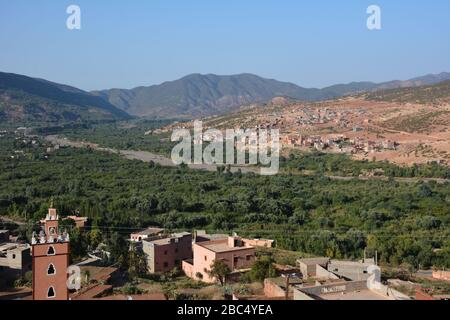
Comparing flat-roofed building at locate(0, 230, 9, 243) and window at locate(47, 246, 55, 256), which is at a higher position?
window at locate(47, 246, 55, 256)

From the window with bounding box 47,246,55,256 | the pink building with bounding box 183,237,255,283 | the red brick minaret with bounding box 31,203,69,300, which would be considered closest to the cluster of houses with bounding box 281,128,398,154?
the pink building with bounding box 183,237,255,283

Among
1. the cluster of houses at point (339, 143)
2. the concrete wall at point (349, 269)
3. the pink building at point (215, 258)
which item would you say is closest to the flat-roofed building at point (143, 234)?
the pink building at point (215, 258)

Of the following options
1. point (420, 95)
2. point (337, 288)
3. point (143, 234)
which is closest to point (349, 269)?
point (337, 288)

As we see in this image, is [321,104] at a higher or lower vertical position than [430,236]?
higher

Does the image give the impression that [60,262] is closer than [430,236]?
Yes

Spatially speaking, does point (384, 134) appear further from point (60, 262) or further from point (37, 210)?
point (60, 262)

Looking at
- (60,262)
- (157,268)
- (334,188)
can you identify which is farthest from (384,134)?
(60,262)

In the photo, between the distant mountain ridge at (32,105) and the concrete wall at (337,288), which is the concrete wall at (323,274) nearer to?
the concrete wall at (337,288)

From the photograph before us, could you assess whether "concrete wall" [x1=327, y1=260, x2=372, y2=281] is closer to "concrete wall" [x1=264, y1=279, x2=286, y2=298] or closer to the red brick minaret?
"concrete wall" [x1=264, y1=279, x2=286, y2=298]
